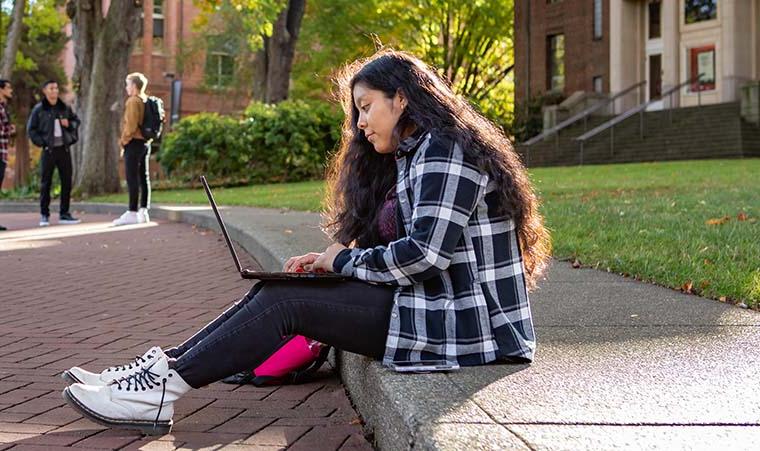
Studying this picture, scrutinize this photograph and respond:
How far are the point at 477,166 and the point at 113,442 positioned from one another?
A: 155 cm

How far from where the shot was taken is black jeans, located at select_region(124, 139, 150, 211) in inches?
520

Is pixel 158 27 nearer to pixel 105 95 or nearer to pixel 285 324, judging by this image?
pixel 105 95

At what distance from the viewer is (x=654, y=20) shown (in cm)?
3550

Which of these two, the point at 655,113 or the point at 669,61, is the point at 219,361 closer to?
the point at 655,113

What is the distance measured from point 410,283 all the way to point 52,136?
11219 millimetres

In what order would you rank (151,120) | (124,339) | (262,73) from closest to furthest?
(124,339) < (151,120) < (262,73)

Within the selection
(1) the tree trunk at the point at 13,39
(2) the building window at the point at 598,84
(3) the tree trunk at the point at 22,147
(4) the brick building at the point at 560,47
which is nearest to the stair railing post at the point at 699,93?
(4) the brick building at the point at 560,47

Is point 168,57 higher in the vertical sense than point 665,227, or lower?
higher

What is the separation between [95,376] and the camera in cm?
354

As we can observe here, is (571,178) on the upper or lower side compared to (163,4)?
lower

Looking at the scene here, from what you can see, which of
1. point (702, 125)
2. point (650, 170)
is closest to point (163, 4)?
point (702, 125)

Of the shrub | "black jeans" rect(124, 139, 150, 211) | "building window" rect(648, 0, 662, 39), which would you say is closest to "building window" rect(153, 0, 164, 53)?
"building window" rect(648, 0, 662, 39)

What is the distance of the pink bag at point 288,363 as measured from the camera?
13.6 feet

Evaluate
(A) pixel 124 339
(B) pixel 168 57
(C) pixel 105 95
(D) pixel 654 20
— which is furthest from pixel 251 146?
(B) pixel 168 57
